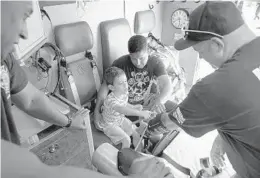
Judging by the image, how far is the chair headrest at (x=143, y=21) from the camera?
3179mm

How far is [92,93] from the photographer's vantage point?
8.00 ft

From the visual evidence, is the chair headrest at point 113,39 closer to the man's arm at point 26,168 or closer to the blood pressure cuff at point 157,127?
A: the blood pressure cuff at point 157,127

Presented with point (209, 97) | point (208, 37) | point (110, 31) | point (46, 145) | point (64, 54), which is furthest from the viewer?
point (110, 31)

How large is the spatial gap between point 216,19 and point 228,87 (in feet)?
1.11

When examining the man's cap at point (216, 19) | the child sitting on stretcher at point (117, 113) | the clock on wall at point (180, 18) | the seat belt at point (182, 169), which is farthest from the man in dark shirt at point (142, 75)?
the clock on wall at point (180, 18)

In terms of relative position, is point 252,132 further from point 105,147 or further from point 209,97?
point 105,147

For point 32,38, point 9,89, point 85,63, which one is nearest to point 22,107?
point 9,89

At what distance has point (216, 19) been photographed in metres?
1.02

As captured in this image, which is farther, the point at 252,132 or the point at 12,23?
the point at 252,132

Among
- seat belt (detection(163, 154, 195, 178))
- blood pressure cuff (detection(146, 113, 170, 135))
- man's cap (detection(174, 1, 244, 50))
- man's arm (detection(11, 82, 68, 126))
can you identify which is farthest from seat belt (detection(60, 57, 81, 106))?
man's cap (detection(174, 1, 244, 50))

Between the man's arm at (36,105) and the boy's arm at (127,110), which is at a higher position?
the man's arm at (36,105)

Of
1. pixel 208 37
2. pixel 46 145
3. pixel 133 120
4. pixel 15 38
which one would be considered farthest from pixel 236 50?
pixel 133 120

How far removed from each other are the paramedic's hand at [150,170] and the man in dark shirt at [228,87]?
31cm

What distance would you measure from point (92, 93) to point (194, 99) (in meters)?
1.60
